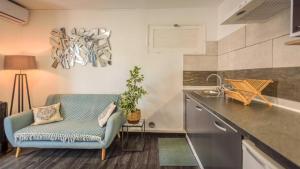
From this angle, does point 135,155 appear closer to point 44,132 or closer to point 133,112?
point 133,112

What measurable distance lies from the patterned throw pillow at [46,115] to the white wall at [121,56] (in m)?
0.69

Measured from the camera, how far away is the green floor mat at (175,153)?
2.76 m

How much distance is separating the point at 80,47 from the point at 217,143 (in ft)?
10.2

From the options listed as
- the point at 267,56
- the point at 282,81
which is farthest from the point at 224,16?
the point at 282,81

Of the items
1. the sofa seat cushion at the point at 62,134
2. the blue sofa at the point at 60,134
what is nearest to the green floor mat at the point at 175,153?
the blue sofa at the point at 60,134

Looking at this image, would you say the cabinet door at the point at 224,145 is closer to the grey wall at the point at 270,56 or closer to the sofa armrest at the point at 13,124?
the grey wall at the point at 270,56

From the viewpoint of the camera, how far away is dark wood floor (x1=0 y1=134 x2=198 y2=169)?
8.67 ft

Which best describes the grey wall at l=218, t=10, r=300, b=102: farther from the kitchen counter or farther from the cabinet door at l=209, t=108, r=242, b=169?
the cabinet door at l=209, t=108, r=242, b=169

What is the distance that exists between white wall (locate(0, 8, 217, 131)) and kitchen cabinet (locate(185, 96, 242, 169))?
4.72 feet

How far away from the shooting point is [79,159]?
2844 mm

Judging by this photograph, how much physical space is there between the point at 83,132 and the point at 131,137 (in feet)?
3.87

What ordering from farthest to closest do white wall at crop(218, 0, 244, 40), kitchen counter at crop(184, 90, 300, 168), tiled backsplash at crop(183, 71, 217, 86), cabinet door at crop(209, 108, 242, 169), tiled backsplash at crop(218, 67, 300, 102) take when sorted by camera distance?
tiled backsplash at crop(183, 71, 217, 86), white wall at crop(218, 0, 244, 40), tiled backsplash at crop(218, 67, 300, 102), cabinet door at crop(209, 108, 242, 169), kitchen counter at crop(184, 90, 300, 168)

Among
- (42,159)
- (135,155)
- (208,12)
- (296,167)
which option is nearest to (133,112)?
(135,155)

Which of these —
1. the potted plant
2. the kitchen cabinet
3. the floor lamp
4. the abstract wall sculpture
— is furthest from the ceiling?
the kitchen cabinet
